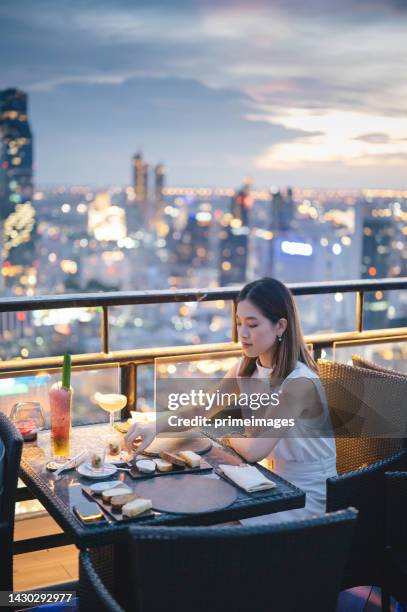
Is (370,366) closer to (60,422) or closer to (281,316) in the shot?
(281,316)

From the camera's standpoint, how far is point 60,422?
93.1 inches

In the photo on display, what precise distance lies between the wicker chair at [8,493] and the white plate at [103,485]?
30 cm

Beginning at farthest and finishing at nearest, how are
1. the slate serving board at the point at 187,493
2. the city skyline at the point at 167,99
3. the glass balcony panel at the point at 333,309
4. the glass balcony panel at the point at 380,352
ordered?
the city skyline at the point at 167,99 < the glass balcony panel at the point at 333,309 < the glass balcony panel at the point at 380,352 < the slate serving board at the point at 187,493

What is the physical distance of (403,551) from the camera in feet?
7.67

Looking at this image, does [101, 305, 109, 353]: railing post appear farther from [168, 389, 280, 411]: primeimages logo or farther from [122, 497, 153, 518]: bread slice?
[122, 497, 153, 518]: bread slice

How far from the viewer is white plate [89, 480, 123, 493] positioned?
2.05 metres

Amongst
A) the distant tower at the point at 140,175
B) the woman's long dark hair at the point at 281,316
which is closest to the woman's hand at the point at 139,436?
the woman's long dark hair at the point at 281,316

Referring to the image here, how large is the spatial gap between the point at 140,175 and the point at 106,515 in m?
32.5

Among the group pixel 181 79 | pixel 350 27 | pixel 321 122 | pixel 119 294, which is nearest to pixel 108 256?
pixel 181 79

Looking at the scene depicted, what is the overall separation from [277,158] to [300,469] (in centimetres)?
3158

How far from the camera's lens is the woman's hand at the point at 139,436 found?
238 centimetres

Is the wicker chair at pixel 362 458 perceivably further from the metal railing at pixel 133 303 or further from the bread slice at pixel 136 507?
the metal railing at pixel 133 303

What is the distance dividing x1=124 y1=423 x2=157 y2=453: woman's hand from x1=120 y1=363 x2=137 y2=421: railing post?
3.50 feet

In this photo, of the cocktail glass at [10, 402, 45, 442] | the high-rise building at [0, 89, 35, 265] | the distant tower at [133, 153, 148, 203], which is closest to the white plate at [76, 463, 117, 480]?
the cocktail glass at [10, 402, 45, 442]
